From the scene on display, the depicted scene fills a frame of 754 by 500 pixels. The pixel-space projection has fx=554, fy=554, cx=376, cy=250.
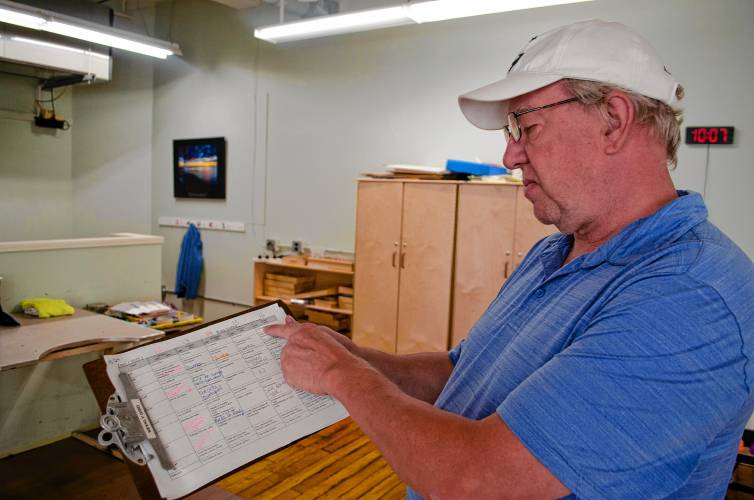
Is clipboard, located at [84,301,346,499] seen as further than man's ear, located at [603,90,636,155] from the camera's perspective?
Yes

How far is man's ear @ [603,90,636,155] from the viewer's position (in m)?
0.88

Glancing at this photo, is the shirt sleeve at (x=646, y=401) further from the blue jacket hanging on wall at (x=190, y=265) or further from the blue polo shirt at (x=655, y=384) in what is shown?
the blue jacket hanging on wall at (x=190, y=265)

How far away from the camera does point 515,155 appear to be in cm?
101

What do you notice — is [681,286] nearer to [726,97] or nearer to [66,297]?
[726,97]

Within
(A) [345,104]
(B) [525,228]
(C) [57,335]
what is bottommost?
(C) [57,335]

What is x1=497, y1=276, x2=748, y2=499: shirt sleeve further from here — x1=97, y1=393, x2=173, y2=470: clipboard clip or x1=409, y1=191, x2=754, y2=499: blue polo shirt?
x1=97, y1=393, x2=173, y2=470: clipboard clip

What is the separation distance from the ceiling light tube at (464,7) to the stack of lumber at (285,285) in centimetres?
270

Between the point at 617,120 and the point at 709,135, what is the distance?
11.6ft

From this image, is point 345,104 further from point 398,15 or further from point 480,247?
point 480,247

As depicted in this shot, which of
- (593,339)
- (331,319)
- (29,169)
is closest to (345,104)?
(331,319)

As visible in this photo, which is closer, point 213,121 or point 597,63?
point 597,63

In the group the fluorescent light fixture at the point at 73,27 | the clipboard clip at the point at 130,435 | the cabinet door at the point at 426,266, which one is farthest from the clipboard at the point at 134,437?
the fluorescent light fixture at the point at 73,27

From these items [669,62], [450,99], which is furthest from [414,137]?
[669,62]

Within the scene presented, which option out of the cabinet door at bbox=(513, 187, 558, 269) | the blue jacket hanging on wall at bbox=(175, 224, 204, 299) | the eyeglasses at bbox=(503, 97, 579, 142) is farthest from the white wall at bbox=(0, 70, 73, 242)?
the eyeglasses at bbox=(503, 97, 579, 142)
